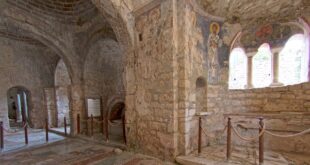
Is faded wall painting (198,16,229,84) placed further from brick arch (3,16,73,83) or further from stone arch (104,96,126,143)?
brick arch (3,16,73,83)

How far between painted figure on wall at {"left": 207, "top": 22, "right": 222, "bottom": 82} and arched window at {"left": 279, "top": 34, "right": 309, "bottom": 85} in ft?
7.61

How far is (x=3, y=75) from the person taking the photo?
7688 millimetres

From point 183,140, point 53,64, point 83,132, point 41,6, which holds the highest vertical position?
point 41,6

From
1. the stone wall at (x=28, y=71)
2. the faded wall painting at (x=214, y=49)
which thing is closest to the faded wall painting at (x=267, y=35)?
the faded wall painting at (x=214, y=49)

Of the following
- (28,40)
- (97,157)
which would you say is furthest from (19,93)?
(97,157)

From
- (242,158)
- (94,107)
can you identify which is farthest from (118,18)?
(242,158)

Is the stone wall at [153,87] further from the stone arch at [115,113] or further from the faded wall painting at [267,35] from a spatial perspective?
the faded wall painting at [267,35]

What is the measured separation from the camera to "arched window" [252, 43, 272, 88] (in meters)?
5.79

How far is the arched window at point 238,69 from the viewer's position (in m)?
6.19

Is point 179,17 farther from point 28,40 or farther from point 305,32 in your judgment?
point 28,40

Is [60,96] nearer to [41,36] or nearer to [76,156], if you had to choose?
[41,36]

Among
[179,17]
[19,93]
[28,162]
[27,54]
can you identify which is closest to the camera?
[179,17]

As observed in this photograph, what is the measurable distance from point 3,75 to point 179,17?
28.2 ft

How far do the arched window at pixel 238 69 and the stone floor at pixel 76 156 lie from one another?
13.6ft
